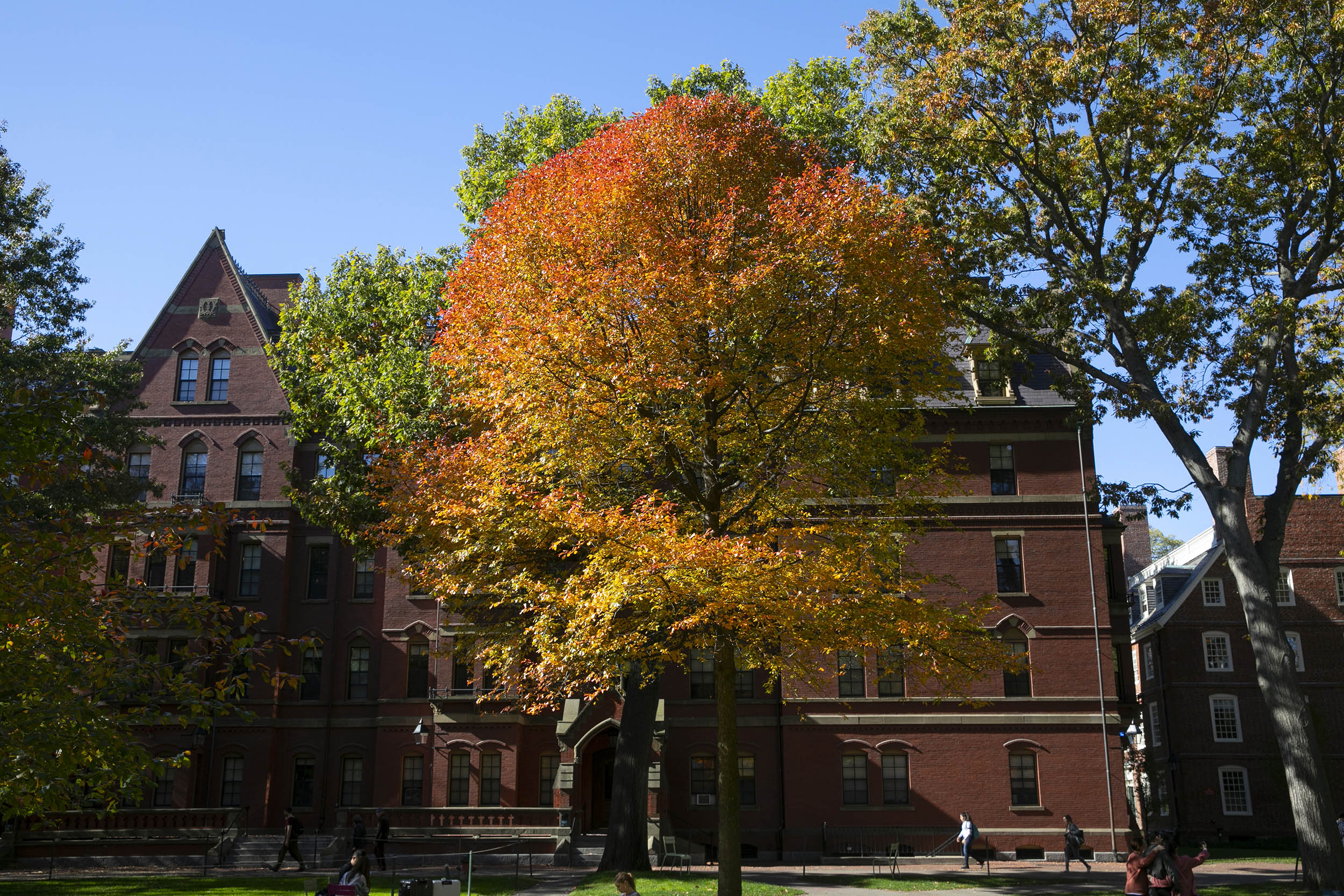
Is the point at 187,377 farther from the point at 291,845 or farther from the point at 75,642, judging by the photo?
the point at 75,642

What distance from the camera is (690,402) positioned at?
1838 cm

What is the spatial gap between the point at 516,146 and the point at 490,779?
67.6ft

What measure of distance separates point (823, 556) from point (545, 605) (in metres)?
5.08

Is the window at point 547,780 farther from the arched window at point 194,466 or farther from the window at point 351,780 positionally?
the arched window at point 194,466

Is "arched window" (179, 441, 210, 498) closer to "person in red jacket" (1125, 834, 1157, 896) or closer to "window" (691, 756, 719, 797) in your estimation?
"window" (691, 756, 719, 797)

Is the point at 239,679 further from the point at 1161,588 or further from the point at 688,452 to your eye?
the point at 1161,588

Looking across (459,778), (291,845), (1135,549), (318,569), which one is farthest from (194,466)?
(1135,549)

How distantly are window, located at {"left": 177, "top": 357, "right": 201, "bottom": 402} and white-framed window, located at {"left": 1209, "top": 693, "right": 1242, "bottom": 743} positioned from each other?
1693 inches

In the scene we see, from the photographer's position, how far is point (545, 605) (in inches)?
742

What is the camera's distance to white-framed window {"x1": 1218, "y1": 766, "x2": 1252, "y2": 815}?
4328 cm

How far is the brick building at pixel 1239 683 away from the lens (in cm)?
4306

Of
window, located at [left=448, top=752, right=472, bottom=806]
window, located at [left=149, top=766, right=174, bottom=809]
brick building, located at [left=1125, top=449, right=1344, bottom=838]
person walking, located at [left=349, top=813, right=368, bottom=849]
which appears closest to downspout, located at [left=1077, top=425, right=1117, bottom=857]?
brick building, located at [left=1125, top=449, right=1344, bottom=838]

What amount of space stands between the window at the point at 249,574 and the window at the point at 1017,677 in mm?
26682

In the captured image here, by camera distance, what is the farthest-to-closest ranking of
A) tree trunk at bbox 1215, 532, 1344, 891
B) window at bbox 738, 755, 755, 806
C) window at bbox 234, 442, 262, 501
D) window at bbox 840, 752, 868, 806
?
window at bbox 234, 442, 262, 501
window at bbox 738, 755, 755, 806
window at bbox 840, 752, 868, 806
tree trunk at bbox 1215, 532, 1344, 891
